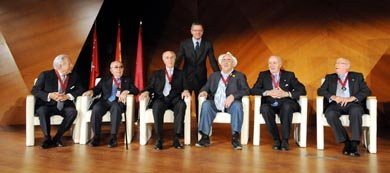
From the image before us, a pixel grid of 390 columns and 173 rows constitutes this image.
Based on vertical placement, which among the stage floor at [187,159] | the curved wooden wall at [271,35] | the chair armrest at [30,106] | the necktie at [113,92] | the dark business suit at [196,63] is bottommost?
the stage floor at [187,159]

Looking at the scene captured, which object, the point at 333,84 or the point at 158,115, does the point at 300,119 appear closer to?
the point at 333,84

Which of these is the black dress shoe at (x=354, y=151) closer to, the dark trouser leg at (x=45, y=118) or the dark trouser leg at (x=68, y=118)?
the dark trouser leg at (x=68, y=118)

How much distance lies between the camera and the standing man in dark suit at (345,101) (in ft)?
12.7

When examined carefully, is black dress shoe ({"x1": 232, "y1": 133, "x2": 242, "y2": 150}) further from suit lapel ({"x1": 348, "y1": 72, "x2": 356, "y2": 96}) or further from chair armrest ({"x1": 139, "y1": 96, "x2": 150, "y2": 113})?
suit lapel ({"x1": 348, "y1": 72, "x2": 356, "y2": 96})

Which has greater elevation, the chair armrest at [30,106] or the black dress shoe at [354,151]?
the chair armrest at [30,106]

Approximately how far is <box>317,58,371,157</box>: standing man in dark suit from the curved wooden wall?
159 cm

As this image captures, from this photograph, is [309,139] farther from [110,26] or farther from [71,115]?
[110,26]

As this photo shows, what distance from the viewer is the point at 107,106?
4.41 m

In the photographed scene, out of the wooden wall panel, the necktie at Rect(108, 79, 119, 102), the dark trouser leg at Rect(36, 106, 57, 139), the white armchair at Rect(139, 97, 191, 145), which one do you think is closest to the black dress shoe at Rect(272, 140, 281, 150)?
the white armchair at Rect(139, 97, 191, 145)

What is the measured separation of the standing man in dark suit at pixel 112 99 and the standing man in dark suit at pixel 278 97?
144 cm

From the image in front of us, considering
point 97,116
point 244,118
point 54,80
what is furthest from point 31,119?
point 244,118

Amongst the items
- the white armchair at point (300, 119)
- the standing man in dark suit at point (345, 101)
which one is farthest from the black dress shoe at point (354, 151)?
the white armchair at point (300, 119)

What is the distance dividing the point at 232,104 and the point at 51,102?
77.3 inches

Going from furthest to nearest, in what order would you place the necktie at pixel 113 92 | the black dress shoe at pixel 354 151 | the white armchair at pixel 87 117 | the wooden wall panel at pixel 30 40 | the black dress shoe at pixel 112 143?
the wooden wall panel at pixel 30 40, the necktie at pixel 113 92, the white armchair at pixel 87 117, the black dress shoe at pixel 112 143, the black dress shoe at pixel 354 151
